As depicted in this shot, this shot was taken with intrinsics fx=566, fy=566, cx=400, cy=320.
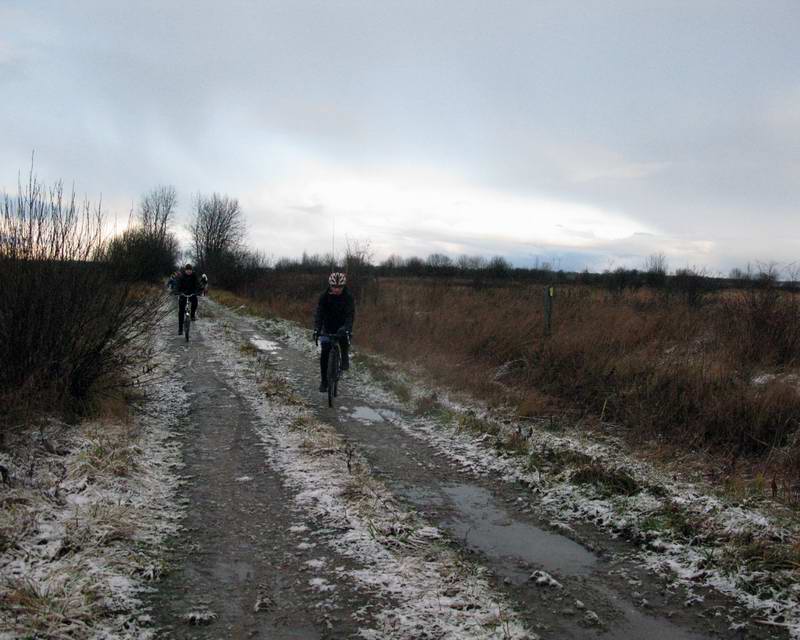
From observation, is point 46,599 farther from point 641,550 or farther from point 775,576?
point 775,576

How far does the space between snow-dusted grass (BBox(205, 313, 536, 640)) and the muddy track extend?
0.42 ft

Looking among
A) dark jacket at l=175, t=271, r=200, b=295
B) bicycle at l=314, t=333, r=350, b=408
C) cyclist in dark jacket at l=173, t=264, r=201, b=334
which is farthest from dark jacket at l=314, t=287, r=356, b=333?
dark jacket at l=175, t=271, r=200, b=295

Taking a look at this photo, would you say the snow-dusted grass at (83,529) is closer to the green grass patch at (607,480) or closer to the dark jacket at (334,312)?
the dark jacket at (334,312)

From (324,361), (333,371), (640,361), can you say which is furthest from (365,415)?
(640,361)

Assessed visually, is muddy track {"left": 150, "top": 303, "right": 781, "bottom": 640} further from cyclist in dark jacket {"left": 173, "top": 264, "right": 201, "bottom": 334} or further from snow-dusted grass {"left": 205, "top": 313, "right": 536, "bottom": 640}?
cyclist in dark jacket {"left": 173, "top": 264, "right": 201, "bottom": 334}

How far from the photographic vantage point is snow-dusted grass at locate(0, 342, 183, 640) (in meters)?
3.01

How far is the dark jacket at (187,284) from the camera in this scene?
15312 millimetres

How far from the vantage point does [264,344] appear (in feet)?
51.0

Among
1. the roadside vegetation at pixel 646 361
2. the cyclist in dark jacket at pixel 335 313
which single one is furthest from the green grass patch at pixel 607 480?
the cyclist in dark jacket at pixel 335 313

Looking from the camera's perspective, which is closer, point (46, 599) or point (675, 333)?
point (46, 599)

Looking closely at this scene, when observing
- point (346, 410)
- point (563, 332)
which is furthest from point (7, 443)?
point (563, 332)

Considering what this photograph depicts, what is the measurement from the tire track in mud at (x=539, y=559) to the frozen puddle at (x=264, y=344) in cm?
761

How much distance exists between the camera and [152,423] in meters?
7.25

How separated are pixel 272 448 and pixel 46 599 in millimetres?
3452
